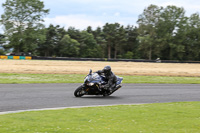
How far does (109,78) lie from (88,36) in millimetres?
74886

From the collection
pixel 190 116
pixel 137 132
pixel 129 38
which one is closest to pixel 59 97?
pixel 190 116

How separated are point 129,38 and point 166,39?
75.4 ft

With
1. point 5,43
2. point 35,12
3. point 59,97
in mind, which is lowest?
point 59,97

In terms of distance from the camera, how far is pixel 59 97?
44.3 feet

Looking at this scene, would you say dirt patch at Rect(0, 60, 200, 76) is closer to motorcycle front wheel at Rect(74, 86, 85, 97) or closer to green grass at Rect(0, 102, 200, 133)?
motorcycle front wheel at Rect(74, 86, 85, 97)

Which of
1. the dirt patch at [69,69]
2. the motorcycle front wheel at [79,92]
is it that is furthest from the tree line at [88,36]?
the motorcycle front wheel at [79,92]

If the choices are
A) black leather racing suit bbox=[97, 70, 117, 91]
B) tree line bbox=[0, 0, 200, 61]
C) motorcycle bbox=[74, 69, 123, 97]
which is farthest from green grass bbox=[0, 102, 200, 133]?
tree line bbox=[0, 0, 200, 61]

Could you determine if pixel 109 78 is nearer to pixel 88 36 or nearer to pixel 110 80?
pixel 110 80

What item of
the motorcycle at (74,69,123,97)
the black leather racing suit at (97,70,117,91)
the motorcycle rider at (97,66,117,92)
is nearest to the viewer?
the motorcycle at (74,69,123,97)

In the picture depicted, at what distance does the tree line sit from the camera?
6575cm

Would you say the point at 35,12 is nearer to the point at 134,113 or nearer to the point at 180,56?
the point at 180,56

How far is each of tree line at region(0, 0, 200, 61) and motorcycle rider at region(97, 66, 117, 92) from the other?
53.5 metres

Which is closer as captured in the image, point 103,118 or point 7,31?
point 103,118

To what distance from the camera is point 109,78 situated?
45.5 ft
